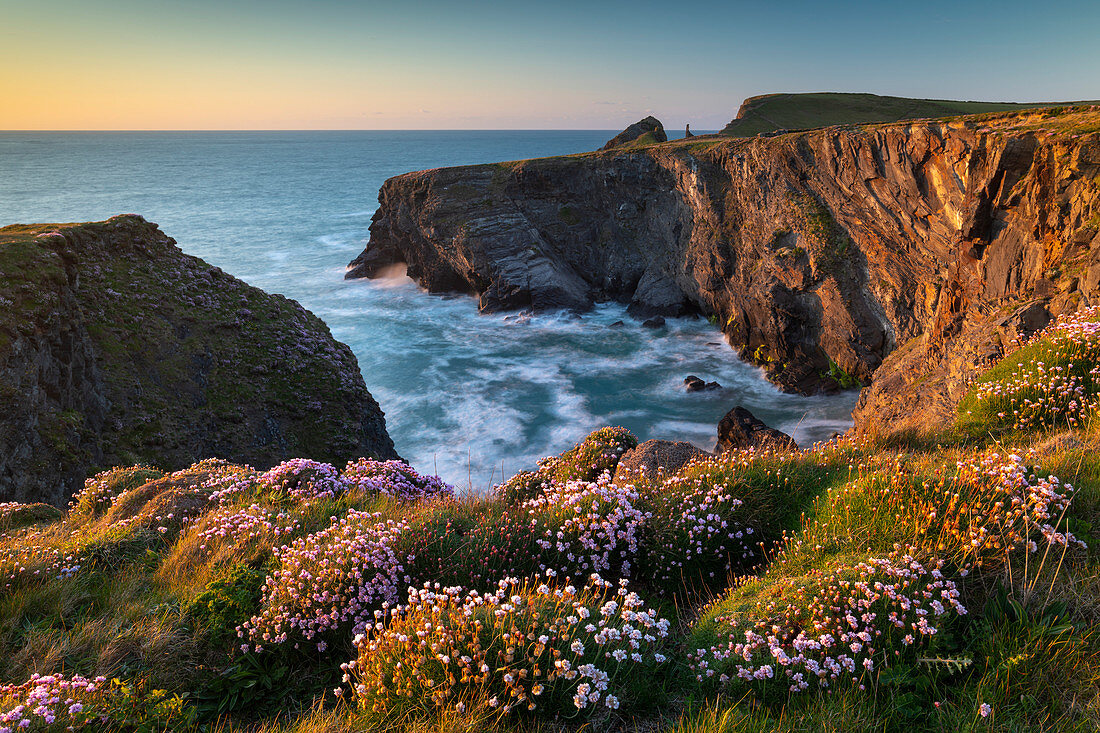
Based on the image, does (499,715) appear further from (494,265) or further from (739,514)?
(494,265)

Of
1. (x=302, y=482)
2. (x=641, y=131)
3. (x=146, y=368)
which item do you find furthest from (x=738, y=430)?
(x=641, y=131)

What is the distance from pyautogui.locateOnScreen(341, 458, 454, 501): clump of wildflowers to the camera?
30.2ft

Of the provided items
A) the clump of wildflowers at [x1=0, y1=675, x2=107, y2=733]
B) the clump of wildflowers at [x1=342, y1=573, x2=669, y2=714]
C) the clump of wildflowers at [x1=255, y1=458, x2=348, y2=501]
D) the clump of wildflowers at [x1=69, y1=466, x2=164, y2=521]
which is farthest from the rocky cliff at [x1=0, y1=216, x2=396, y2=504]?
the clump of wildflowers at [x1=342, y1=573, x2=669, y2=714]

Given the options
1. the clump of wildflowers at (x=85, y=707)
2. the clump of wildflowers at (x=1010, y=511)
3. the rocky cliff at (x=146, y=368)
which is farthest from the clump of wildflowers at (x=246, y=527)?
the rocky cliff at (x=146, y=368)

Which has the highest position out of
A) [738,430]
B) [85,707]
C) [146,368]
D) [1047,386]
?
[1047,386]

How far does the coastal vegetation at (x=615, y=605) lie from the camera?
12.5 feet

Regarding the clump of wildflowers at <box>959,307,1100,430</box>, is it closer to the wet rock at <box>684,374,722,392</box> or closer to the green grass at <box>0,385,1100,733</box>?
the green grass at <box>0,385,1100,733</box>

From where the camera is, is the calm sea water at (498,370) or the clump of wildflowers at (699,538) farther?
the calm sea water at (498,370)

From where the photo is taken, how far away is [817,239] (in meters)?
34.1

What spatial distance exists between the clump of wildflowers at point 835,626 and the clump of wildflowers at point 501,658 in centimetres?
64

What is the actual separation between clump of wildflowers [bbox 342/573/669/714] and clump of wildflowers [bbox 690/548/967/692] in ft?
2.11

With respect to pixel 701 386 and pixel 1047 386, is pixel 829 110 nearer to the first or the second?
pixel 701 386

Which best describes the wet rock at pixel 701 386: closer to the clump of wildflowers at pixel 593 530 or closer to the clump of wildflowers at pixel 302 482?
the clump of wildflowers at pixel 302 482

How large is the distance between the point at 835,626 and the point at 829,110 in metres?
65.2
